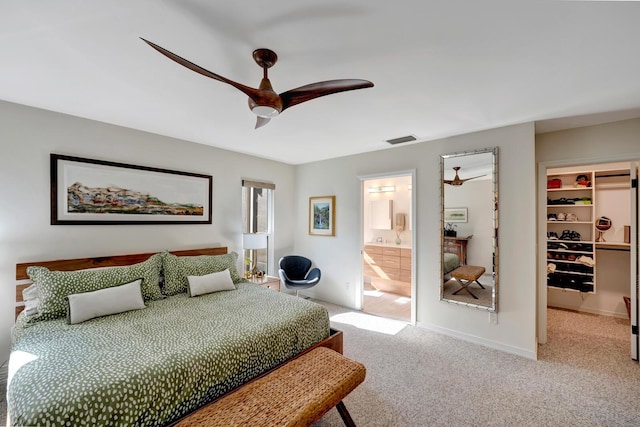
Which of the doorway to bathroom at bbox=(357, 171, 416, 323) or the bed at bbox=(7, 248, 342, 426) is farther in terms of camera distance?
the doorway to bathroom at bbox=(357, 171, 416, 323)

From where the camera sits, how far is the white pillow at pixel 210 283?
2906mm

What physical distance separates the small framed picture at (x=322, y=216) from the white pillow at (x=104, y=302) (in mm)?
2896

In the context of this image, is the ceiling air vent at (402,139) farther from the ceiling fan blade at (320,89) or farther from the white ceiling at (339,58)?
the ceiling fan blade at (320,89)

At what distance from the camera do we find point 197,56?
179 centimetres

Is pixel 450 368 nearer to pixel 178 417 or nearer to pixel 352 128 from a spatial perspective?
pixel 178 417

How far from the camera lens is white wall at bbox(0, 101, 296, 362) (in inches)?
97.9

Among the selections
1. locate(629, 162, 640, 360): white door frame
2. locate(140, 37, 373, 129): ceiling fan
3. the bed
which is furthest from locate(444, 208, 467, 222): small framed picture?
locate(140, 37, 373, 129): ceiling fan

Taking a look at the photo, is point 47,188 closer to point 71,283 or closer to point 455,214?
point 71,283

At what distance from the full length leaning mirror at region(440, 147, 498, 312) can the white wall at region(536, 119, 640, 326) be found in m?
0.66

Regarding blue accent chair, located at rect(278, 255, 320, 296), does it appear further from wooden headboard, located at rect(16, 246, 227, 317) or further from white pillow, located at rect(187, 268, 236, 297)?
wooden headboard, located at rect(16, 246, 227, 317)

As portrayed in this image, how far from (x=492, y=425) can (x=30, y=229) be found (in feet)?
14.1

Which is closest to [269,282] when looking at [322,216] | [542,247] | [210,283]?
[210,283]

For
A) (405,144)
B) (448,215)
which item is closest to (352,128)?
(405,144)

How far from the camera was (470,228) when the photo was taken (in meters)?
3.48
